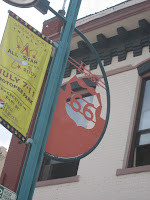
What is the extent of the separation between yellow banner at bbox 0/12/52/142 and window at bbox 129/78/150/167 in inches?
162

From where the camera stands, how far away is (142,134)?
9891 mm

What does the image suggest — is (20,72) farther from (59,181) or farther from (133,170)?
(59,181)

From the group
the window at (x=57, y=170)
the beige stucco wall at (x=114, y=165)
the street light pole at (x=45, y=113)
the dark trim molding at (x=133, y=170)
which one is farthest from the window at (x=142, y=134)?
the street light pole at (x=45, y=113)

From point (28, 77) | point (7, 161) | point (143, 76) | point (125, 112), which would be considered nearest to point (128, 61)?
point (143, 76)

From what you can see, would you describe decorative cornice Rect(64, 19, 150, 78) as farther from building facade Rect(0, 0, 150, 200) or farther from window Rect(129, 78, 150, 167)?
window Rect(129, 78, 150, 167)

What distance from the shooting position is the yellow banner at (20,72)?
5.77 m

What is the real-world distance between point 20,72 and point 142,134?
15.3 ft

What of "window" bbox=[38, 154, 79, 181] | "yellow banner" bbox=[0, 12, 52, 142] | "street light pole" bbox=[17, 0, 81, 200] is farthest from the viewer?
"window" bbox=[38, 154, 79, 181]

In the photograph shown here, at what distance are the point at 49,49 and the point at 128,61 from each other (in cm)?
503

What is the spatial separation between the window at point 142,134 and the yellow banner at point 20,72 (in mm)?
4109

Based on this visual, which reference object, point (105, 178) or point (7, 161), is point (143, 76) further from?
point (7, 161)

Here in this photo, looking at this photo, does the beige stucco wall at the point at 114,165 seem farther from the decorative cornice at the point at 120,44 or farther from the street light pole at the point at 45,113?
the street light pole at the point at 45,113

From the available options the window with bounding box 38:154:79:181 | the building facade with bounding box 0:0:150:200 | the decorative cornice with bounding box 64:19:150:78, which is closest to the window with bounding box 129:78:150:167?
the building facade with bounding box 0:0:150:200

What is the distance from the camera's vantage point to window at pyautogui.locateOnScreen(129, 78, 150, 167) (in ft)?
31.2
